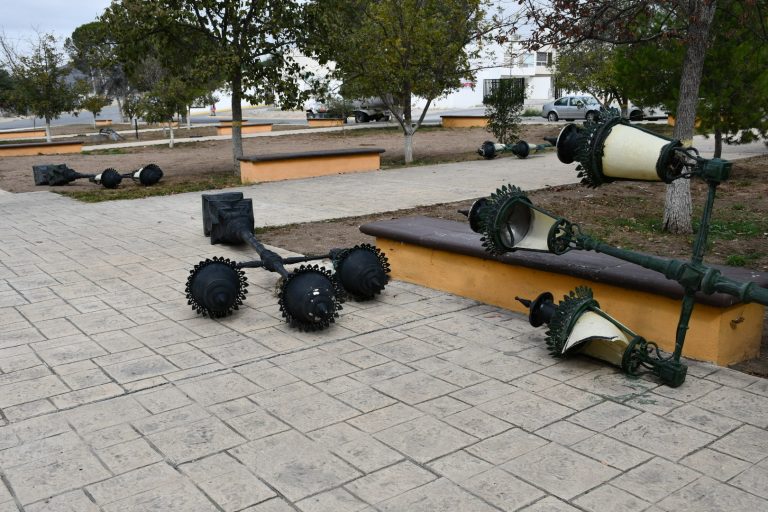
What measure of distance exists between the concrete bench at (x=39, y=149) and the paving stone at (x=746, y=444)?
86.8 ft

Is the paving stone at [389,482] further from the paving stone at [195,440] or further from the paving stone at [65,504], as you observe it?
the paving stone at [65,504]

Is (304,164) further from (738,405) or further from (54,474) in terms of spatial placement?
(54,474)

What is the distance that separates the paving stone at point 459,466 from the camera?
356 centimetres

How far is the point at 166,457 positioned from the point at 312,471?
2.56ft

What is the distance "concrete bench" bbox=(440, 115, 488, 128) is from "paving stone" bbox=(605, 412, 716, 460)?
1187 inches

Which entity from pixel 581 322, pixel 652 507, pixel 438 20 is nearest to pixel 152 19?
pixel 438 20

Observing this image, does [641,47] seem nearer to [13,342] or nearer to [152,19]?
[152,19]

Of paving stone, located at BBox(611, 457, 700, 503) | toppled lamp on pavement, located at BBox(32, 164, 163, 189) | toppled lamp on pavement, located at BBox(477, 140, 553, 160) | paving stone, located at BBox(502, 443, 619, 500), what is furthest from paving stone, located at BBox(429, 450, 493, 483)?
toppled lamp on pavement, located at BBox(477, 140, 553, 160)

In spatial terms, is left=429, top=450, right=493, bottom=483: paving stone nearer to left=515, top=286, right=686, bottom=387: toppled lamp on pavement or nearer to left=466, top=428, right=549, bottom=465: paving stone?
left=466, top=428, right=549, bottom=465: paving stone

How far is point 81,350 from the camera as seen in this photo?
5.45 m

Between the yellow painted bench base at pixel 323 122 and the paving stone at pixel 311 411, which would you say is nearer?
the paving stone at pixel 311 411

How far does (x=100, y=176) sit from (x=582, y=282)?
1276 cm

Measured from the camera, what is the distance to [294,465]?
3.69 m

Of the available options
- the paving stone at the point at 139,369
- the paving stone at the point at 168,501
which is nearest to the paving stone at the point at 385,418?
the paving stone at the point at 168,501
